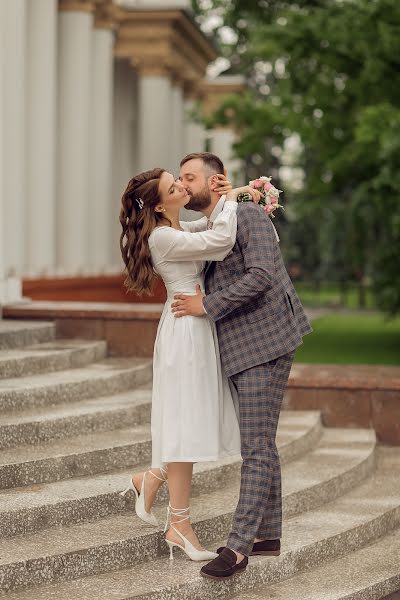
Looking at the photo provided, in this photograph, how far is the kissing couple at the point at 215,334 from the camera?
5918mm

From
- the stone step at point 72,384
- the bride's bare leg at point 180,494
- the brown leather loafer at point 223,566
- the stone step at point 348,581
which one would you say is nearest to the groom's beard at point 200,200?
the bride's bare leg at point 180,494

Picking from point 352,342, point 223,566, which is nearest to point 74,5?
point 352,342

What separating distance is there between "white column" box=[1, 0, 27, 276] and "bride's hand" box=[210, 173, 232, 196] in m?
6.17

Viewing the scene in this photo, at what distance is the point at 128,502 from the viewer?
22.6 ft

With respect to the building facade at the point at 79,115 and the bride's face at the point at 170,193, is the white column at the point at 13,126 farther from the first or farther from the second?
the bride's face at the point at 170,193

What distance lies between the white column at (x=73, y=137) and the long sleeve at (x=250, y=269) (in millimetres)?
11142

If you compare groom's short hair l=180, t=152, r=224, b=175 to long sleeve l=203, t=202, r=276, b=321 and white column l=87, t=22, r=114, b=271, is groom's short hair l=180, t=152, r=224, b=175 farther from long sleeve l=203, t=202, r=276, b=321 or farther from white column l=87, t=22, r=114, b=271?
white column l=87, t=22, r=114, b=271

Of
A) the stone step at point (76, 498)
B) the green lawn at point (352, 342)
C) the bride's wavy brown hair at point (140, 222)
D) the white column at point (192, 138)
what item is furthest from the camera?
the white column at point (192, 138)

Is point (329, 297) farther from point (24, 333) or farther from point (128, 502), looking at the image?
point (128, 502)

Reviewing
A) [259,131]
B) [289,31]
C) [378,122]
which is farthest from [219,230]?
[259,131]

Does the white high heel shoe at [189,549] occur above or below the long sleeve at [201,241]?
below

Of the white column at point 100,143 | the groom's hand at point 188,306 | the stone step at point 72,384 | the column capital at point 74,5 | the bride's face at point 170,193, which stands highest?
the column capital at point 74,5

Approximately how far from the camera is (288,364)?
20.1ft

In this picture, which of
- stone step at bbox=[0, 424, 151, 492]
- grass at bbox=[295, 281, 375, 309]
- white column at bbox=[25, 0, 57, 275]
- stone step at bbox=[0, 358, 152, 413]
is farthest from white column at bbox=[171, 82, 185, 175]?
stone step at bbox=[0, 424, 151, 492]
